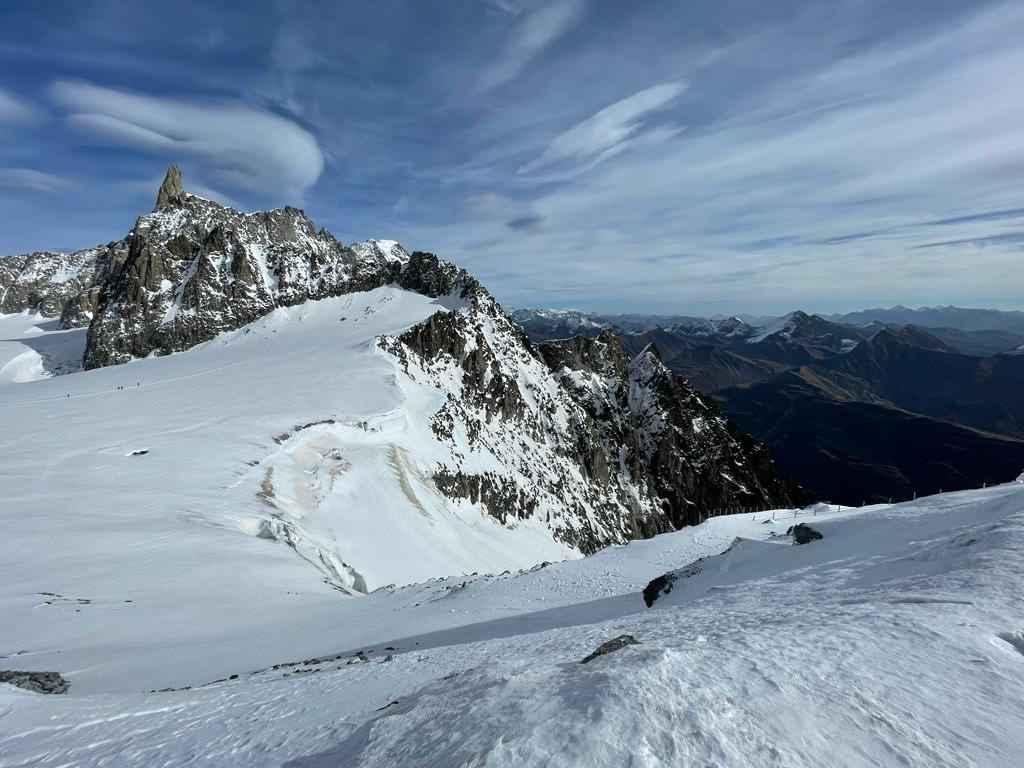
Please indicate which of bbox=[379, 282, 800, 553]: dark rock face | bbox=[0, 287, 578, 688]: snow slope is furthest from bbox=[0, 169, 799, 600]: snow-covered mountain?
bbox=[379, 282, 800, 553]: dark rock face

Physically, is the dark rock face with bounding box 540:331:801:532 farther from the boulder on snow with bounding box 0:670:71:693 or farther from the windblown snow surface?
the boulder on snow with bounding box 0:670:71:693

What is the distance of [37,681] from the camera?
9305mm

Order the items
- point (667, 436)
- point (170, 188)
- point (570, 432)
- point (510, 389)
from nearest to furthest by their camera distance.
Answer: point (510, 389), point (570, 432), point (667, 436), point (170, 188)

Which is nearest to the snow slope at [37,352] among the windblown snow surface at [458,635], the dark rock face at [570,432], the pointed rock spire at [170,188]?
the pointed rock spire at [170,188]

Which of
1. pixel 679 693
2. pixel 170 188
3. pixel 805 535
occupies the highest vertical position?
pixel 170 188

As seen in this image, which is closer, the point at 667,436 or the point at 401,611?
the point at 401,611

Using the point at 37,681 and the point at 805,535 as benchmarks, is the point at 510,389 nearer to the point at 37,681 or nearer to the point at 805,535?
the point at 805,535

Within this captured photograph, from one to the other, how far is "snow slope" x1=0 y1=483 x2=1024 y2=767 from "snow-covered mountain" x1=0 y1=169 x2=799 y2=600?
1321cm

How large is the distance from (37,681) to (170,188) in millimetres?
196853

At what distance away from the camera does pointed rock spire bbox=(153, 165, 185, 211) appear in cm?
15638

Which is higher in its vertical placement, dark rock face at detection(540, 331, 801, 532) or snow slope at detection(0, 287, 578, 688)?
snow slope at detection(0, 287, 578, 688)

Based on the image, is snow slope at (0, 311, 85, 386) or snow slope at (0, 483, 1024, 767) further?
snow slope at (0, 311, 85, 386)

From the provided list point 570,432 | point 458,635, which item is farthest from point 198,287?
point 458,635

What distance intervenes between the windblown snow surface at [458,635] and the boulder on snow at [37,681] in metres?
0.40
